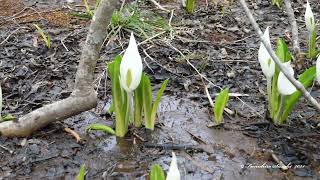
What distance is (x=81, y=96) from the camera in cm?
242

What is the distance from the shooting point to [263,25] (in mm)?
3955

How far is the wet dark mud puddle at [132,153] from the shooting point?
2.14m

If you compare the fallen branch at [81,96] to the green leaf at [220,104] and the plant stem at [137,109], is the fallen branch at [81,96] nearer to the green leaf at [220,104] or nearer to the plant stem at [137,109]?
the plant stem at [137,109]

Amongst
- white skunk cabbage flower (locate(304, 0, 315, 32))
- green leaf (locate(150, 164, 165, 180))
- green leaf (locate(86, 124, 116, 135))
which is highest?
white skunk cabbage flower (locate(304, 0, 315, 32))

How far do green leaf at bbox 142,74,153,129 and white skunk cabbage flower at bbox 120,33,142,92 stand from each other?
110mm

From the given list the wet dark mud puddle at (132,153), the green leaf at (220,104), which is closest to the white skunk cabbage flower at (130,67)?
the wet dark mud puddle at (132,153)

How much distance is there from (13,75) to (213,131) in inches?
53.4

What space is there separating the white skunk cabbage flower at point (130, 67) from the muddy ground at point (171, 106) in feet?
1.17

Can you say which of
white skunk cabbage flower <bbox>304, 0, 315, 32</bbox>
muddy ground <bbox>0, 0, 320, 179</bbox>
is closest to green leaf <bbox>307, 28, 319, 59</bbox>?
white skunk cabbage flower <bbox>304, 0, 315, 32</bbox>

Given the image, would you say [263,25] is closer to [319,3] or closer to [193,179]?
[319,3]

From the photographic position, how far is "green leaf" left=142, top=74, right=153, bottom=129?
227 cm

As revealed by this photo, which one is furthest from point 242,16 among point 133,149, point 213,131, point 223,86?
point 133,149

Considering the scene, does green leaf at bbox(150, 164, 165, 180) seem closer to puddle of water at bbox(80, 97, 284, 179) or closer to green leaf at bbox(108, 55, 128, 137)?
puddle of water at bbox(80, 97, 284, 179)

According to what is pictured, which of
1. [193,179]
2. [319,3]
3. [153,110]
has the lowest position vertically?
[193,179]
